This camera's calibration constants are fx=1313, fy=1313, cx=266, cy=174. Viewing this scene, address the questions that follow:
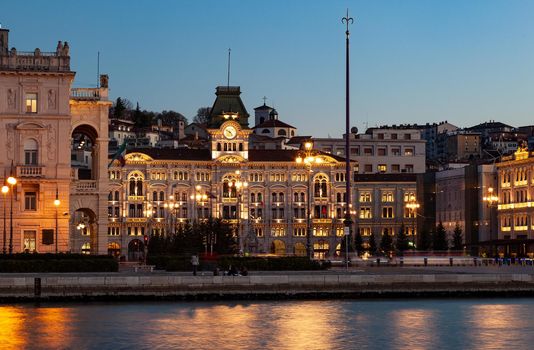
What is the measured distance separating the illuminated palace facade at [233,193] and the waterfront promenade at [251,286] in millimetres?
85977

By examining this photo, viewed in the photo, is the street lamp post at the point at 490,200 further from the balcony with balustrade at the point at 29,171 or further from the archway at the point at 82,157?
the balcony with balustrade at the point at 29,171

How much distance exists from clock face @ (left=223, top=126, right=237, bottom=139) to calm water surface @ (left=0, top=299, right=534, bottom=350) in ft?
310

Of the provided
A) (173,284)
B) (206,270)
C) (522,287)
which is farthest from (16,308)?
(522,287)

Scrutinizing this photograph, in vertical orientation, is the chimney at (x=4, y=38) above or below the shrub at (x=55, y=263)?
above

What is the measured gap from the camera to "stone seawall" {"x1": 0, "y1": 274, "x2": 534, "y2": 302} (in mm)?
60312

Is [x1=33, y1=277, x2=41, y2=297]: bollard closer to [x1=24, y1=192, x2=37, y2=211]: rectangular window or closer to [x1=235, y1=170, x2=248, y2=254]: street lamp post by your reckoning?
[x1=24, y1=192, x2=37, y2=211]: rectangular window

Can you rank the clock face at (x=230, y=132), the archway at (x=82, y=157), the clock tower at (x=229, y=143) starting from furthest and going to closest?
the clock face at (x=230, y=132), the clock tower at (x=229, y=143), the archway at (x=82, y=157)

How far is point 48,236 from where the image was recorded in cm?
8088

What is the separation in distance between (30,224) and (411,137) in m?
108

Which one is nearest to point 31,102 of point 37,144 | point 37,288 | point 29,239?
point 37,144

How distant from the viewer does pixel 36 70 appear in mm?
80812

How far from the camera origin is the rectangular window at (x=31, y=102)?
81250 mm

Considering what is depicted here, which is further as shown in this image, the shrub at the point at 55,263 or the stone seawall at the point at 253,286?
the shrub at the point at 55,263

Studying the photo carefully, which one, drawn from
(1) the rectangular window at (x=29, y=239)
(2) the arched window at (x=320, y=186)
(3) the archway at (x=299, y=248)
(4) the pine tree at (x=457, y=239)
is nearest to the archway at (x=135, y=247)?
(3) the archway at (x=299, y=248)
